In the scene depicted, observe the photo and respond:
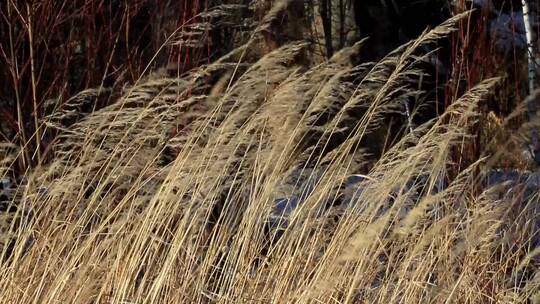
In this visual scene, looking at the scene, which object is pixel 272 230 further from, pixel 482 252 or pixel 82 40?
pixel 82 40

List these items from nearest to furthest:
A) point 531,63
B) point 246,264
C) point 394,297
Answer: point 394,297, point 246,264, point 531,63

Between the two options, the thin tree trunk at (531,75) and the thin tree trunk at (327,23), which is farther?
the thin tree trunk at (327,23)

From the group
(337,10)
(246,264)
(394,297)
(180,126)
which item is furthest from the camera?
(337,10)

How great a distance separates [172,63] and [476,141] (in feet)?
Result: 5.39

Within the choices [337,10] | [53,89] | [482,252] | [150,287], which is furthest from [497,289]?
[337,10]

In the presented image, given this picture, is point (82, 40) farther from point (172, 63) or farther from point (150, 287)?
point (150, 287)

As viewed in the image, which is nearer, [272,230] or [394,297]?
[394,297]

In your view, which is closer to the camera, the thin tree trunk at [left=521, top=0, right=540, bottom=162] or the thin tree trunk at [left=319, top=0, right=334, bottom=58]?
the thin tree trunk at [left=521, top=0, right=540, bottom=162]

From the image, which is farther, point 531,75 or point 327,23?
point 327,23

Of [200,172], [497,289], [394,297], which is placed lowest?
[497,289]

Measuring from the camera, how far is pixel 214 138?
364 centimetres

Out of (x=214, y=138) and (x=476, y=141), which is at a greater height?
(x=214, y=138)

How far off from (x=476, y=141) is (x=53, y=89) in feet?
6.91

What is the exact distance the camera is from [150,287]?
3484 mm
